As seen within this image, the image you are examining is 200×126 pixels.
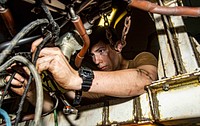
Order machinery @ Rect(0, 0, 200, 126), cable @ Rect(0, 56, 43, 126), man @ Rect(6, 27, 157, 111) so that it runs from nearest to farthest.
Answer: cable @ Rect(0, 56, 43, 126) < machinery @ Rect(0, 0, 200, 126) < man @ Rect(6, 27, 157, 111)

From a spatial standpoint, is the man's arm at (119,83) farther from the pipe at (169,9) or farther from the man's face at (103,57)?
the man's face at (103,57)

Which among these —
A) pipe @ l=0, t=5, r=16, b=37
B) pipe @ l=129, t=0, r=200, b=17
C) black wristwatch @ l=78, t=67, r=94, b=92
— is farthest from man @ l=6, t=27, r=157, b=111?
pipe @ l=129, t=0, r=200, b=17

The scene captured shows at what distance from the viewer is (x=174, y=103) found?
0.83 meters

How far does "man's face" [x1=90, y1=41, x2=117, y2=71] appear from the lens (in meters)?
1.80

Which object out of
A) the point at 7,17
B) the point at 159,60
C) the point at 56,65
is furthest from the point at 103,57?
the point at 7,17

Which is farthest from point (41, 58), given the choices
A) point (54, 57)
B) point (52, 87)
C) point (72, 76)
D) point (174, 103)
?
point (174, 103)

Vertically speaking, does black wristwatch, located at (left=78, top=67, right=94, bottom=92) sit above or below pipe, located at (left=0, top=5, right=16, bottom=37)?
below

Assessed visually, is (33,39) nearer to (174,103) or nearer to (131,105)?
(131,105)

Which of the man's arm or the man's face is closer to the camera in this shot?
the man's arm

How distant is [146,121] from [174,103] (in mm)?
159

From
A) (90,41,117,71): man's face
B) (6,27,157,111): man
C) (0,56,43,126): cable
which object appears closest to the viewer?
(0,56,43,126): cable

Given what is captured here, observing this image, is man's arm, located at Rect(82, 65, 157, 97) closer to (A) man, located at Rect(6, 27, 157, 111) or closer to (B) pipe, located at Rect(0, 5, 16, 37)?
(A) man, located at Rect(6, 27, 157, 111)

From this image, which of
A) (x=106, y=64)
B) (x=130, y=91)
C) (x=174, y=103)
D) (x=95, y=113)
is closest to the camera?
→ (x=174, y=103)

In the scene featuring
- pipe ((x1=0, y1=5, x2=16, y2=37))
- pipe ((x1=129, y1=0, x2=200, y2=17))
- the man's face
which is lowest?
pipe ((x1=0, y1=5, x2=16, y2=37))
